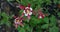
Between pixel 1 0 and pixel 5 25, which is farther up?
pixel 1 0

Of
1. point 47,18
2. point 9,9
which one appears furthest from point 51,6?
point 9,9

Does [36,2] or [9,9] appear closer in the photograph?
[36,2]

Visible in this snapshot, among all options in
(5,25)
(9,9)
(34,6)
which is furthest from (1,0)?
(34,6)

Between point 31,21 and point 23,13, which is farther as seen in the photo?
point 31,21

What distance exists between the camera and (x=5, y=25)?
2.21m

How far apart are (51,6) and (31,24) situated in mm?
424

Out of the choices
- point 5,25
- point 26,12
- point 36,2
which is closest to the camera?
point 26,12

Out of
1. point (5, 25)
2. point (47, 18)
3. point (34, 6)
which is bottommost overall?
point (5, 25)

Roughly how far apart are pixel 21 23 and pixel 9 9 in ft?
1.64

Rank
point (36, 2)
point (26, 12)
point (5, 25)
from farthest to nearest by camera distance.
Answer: point (5, 25) → point (36, 2) → point (26, 12)

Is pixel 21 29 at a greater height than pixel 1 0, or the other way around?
pixel 1 0

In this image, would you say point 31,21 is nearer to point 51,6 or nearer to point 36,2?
point 36,2

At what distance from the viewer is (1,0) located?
7.64 feet

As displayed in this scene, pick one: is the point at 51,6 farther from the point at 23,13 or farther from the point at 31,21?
the point at 23,13
